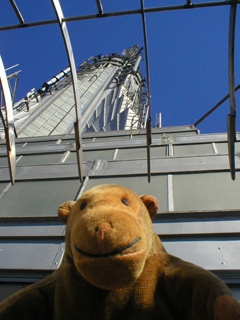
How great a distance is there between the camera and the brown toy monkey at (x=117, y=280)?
2.12 meters

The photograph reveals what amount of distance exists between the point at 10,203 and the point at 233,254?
4131mm

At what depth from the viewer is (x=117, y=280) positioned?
6.89 feet

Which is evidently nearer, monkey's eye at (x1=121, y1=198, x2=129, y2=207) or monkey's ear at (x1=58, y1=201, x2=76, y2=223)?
monkey's eye at (x1=121, y1=198, x2=129, y2=207)

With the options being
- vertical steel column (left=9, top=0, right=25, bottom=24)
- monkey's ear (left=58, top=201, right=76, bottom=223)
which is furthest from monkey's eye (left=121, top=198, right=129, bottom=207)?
vertical steel column (left=9, top=0, right=25, bottom=24)

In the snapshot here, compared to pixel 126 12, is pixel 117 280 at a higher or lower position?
lower

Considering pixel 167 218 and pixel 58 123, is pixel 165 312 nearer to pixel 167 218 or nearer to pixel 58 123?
pixel 167 218

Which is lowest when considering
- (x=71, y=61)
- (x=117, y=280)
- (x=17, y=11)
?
(x=117, y=280)

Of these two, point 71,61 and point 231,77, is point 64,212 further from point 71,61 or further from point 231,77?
point 231,77

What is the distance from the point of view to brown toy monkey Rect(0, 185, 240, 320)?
2117 millimetres

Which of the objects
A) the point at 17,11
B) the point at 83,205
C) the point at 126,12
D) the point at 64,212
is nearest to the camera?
the point at 83,205

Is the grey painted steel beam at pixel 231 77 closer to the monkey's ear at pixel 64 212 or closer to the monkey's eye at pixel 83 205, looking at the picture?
the monkey's eye at pixel 83 205

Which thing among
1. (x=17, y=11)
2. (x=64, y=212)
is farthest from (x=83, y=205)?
(x=17, y=11)

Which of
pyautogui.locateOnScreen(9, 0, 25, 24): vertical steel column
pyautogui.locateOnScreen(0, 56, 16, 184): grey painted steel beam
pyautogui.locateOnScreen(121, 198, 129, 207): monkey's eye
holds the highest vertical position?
pyautogui.locateOnScreen(9, 0, 25, 24): vertical steel column

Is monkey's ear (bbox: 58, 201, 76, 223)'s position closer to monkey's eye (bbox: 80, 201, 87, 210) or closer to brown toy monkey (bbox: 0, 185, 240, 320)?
brown toy monkey (bbox: 0, 185, 240, 320)
